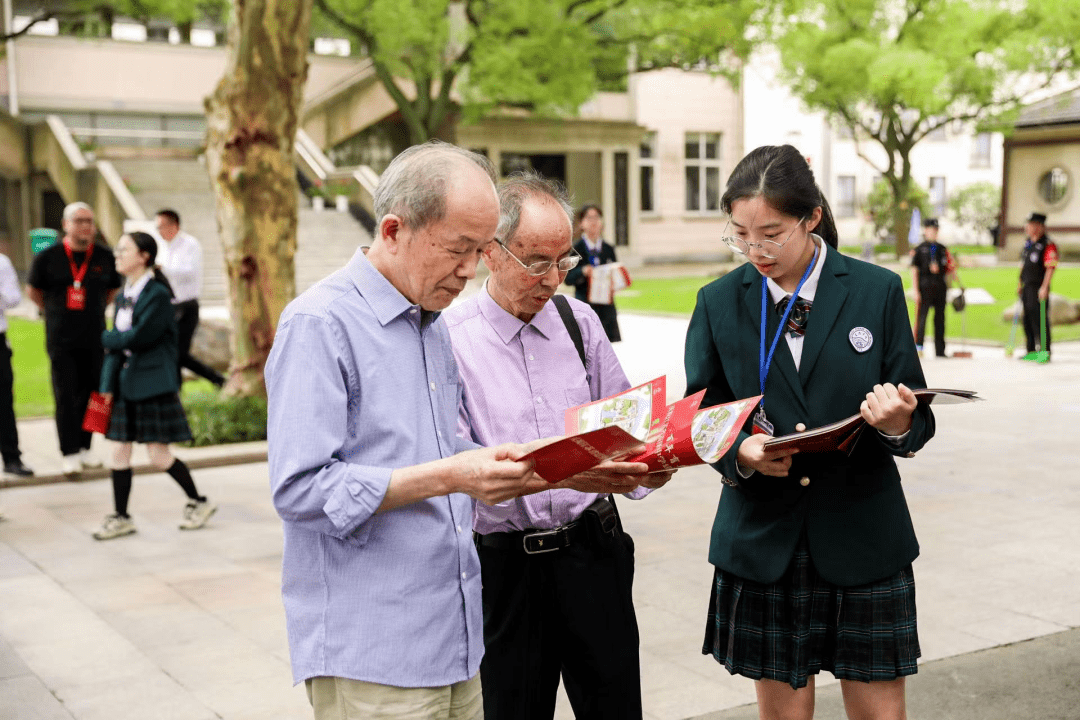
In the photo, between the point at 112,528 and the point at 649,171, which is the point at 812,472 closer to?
the point at 112,528

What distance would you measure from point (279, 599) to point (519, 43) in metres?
25.0

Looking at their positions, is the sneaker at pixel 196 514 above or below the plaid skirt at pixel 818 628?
below

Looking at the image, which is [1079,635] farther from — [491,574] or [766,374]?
[491,574]

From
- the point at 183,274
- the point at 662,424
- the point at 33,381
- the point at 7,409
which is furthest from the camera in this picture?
the point at 33,381

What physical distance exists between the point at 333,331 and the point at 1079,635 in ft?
14.4

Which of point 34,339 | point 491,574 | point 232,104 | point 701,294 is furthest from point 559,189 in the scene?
point 34,339

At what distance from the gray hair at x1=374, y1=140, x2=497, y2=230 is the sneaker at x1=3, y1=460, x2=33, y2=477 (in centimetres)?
803

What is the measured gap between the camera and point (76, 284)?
31.1ft

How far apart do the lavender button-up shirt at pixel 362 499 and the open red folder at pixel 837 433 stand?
33.1 inches

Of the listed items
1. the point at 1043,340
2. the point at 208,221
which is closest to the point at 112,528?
the point at 1043,340

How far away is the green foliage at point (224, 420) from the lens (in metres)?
10.9

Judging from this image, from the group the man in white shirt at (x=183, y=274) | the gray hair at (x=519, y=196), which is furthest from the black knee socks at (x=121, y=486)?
the gray hair at (x=519, y=196)

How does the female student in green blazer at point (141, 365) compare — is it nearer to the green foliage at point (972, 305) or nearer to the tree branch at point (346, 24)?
the green foliage at point (972, 305)

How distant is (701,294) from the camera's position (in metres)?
3.34
